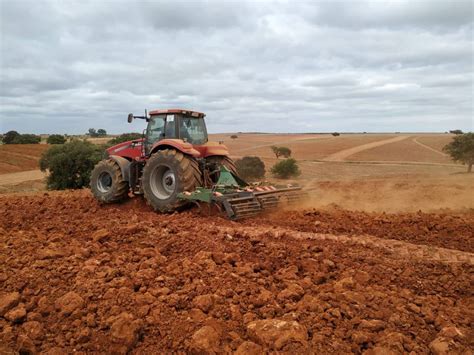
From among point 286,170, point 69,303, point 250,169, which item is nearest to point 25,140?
point 250,169

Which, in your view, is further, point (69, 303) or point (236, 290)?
point (236, 290)

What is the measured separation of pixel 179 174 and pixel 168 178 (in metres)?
0.64

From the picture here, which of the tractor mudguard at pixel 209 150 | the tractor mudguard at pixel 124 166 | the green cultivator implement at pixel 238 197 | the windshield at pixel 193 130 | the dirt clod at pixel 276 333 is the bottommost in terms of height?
the dirt clod at pixel 276 333

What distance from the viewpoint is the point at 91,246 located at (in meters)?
5.21

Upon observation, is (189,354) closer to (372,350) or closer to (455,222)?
(372,350)

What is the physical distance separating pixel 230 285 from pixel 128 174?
580 cm

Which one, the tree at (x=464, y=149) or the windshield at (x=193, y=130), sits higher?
the windshield at (x=193, y=130)

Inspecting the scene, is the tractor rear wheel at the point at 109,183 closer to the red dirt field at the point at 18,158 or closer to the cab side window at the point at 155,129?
the cab side window at the point at 155,129

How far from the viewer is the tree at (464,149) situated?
19.6 m

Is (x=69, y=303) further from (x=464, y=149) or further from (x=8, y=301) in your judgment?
(x=464, y=149)

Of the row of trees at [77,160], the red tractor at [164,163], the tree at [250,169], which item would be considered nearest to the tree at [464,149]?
the row of trees at [77,160]

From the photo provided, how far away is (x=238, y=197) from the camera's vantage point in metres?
7.26

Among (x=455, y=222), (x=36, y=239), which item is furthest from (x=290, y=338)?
(x=455, y=222)

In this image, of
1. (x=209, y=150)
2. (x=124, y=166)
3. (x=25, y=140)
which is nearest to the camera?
(x=209, y=150)
